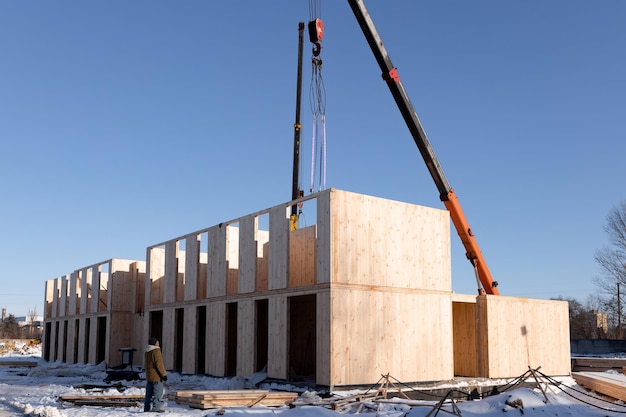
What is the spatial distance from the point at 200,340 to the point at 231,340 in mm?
1873

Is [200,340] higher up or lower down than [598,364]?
higher up

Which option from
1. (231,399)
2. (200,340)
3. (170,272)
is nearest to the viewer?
(231,399)

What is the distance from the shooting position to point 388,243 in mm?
19344

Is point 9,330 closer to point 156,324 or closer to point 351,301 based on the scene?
point 156,324

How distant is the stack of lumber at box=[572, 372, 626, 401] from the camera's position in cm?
2038

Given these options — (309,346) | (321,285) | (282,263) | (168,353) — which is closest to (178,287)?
(168,353)

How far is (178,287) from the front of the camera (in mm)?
26438

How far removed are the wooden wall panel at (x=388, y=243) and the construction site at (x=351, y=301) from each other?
36mm

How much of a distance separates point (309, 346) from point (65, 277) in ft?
71.1

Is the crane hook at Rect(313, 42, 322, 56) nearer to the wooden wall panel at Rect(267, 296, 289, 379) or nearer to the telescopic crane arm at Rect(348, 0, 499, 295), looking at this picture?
the telescopic crane arm at Rect(348, 0, 499, 295)

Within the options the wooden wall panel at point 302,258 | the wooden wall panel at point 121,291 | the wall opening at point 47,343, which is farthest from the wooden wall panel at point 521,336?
the wall opening at point 47,343

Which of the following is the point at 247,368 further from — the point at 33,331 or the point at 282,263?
the point at 33,331

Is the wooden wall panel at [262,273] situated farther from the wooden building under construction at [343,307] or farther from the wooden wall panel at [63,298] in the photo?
the wooden wall panel at [63,298]

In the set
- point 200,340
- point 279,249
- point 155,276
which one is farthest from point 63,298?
point 279,249
